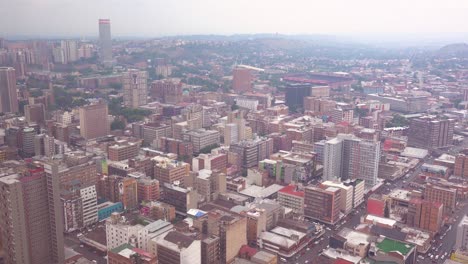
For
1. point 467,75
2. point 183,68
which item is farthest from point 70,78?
point 467,75

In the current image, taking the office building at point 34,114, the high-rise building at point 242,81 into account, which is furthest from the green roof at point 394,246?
the high-rise building at point 242,81

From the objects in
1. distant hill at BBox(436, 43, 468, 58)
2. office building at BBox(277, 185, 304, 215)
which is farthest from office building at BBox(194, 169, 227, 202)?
distant hill at BBox(436, 43, 468, 58)

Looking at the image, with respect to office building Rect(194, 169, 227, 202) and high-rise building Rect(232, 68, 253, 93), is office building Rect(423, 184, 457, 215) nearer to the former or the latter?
office building Rect(194, 169, 227, 202)

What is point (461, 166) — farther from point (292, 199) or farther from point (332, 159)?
point (292, 199)

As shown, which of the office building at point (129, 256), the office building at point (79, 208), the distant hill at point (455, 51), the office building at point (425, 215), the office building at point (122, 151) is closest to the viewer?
the office building at point (129, 256)

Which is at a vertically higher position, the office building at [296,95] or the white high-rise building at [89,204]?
the office building at [296,95]

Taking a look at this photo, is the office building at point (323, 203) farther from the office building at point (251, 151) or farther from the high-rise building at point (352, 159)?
the office building at point (251, 151)

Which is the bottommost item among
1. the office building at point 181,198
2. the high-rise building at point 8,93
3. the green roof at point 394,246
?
the green roof at point 394,246

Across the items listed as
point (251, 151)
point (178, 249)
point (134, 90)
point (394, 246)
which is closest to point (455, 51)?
point (134, 90)
